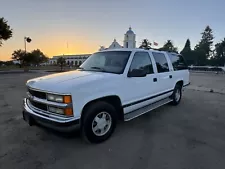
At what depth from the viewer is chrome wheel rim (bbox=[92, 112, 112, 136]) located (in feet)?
9.66

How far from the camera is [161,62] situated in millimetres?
4598

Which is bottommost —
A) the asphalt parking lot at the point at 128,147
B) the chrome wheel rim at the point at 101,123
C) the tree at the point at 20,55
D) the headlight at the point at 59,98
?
the asphalt parking lot at the point at 128,147

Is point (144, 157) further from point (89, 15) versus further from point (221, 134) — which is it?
point (89, 15)

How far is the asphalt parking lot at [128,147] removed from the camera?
243 cm

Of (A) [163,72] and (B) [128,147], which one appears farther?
(A) [163,72]

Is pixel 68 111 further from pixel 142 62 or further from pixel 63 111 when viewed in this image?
pixel 142 62

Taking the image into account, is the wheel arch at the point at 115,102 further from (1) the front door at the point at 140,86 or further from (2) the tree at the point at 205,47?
(2) the tree at the point at 205,47

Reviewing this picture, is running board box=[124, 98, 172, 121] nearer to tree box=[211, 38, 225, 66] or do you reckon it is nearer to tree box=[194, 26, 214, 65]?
tree box=[194, 26, 214, 65]

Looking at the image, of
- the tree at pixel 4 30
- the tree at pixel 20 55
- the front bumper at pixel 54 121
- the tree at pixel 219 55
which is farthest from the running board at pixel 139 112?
the tree at pixel 219 55

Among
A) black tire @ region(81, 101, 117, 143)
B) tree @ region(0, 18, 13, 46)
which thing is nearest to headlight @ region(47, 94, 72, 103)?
black tire @ region(81, 101, 117, 143)

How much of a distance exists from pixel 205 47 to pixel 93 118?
6915cm

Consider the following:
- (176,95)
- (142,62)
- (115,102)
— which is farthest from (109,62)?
(176,95)

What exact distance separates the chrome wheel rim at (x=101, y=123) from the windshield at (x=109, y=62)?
0.95 metres

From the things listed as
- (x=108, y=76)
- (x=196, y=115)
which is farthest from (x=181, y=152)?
(x=196, y=115)
